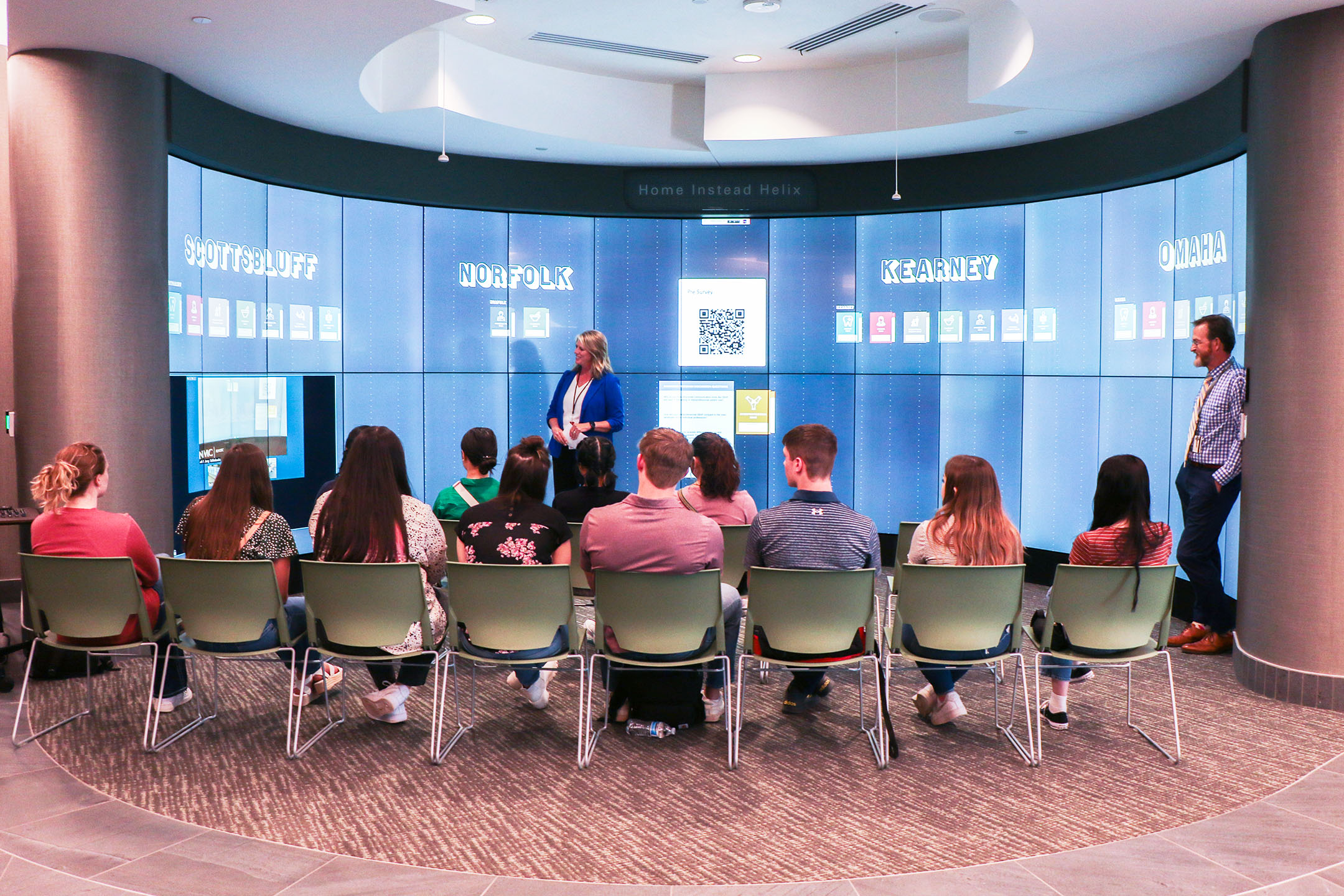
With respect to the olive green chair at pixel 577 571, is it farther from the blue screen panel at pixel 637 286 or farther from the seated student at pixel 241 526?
the blue screen panel at pixel 637 286

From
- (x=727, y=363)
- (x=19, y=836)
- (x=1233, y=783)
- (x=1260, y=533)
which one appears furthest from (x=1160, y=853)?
(x=727, y=363)

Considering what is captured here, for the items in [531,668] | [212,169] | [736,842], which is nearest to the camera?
[736,842]

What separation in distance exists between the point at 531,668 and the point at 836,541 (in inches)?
58.6

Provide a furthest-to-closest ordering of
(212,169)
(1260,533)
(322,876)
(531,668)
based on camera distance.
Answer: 1. (212,169)
2. (1260,533)
3. (531,668)
4. (322,876)

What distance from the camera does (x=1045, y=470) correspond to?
777 cm

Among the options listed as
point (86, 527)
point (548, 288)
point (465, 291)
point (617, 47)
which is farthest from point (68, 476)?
point (548, 288)

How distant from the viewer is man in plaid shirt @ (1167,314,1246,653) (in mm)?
5434

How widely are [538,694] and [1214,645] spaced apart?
3.72 m

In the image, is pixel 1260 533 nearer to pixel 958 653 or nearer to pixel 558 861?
pixel 958 653

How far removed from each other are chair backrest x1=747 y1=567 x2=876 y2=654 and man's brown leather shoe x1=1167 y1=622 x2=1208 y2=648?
2814mm

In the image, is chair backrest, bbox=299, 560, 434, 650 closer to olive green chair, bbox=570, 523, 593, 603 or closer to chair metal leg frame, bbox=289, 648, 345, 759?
chair metal leg frame, bbox=289, 648, 345, 759

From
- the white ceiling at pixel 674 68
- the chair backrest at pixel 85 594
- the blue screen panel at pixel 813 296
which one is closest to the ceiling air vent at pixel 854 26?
the white ceiling at pixel 674 68

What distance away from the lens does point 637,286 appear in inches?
354

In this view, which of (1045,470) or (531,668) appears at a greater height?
(1045,470)
